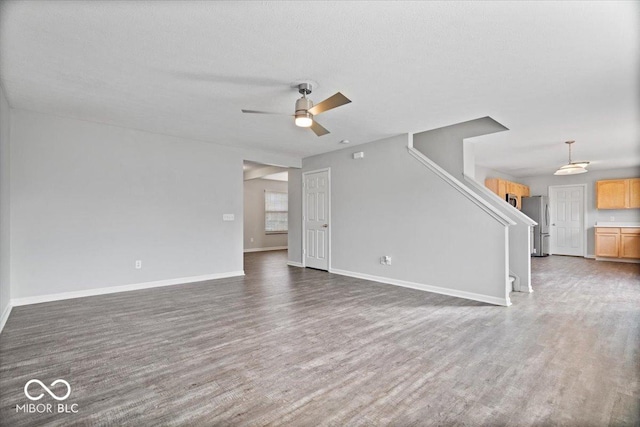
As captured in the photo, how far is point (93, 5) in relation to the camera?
77.9 inches

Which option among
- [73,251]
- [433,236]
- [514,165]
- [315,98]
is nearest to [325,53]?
[315,98]

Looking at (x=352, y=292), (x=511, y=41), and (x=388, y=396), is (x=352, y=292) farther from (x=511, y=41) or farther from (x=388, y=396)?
(x=511, y=41)

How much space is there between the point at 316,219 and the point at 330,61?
Result: 4234 mm

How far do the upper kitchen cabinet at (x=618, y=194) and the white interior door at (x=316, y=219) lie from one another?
7.89 metres

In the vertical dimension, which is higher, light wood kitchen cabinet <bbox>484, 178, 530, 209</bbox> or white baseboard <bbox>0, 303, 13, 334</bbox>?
light wood kitchen cabinet <bbox>484, 178, 530, 209</bbox>

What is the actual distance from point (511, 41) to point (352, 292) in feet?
11.7

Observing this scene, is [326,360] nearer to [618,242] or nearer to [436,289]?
[436,289]

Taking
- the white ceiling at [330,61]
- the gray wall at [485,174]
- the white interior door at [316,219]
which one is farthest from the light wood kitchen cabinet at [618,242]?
the white interior door at [316,219]

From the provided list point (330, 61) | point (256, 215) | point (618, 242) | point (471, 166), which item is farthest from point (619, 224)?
point (256, 215)

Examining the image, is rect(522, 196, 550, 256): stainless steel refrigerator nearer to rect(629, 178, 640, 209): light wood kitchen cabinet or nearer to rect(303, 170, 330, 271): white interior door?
rect(629, 178, 640, 209): light wood kitchen cabinet

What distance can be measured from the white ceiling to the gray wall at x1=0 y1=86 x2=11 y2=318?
11.3 inches

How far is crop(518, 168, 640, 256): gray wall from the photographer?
816 centimetres

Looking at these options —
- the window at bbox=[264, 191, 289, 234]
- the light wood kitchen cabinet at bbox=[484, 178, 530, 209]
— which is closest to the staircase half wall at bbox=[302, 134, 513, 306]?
the light wood kitchen cabinet at bbox=[484, 178, 530, 209]

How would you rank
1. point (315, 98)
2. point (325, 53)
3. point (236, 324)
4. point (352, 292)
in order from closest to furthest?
point (325, 53), point (236, 324), point (315, 98), point (352, 292)
